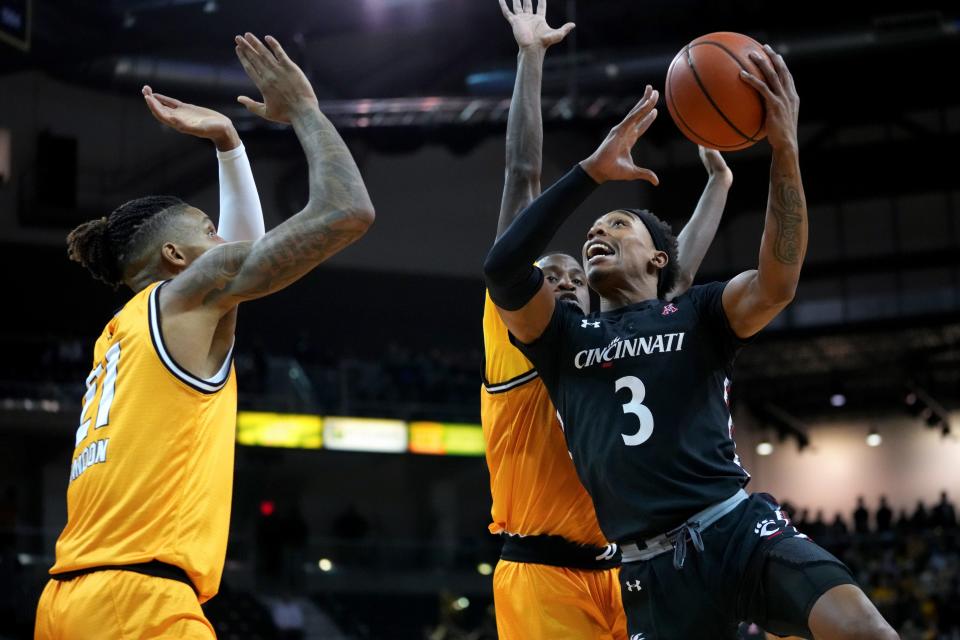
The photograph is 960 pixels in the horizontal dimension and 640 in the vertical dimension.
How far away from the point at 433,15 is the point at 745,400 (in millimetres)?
16406

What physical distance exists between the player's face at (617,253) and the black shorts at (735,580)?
1.07 meters

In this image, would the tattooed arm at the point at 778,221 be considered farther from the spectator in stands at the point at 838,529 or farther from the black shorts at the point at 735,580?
the spectator in stands at the point at 838,529

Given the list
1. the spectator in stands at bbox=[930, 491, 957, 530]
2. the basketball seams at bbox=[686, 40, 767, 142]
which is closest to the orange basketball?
the basketball seams at bbox=[686, 40, 767, 142]

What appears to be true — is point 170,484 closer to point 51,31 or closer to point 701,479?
point 701,479

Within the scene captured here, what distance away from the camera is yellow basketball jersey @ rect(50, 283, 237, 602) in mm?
3723

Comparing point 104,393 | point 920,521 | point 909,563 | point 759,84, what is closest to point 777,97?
point 759,84

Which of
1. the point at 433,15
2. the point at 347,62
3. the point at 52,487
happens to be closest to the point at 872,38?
the point at 433,15

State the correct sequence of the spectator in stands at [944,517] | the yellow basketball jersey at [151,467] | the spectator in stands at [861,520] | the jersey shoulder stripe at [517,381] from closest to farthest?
the yellow basketball jersey at [151,467] → the jersey shoulder stripe at [517,381] → the spectator in stands at [944,517] → the spectator in stands at [861,520]

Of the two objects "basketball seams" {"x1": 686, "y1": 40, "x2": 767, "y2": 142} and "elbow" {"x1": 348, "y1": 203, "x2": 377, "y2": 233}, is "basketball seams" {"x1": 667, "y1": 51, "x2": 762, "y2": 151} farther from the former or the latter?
"elbow" {"x1": 348, "y1": 203, "x2": 377, "y2": 233}

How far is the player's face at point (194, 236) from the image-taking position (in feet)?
14.1

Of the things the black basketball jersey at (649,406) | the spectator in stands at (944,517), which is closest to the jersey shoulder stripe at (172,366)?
the black basketball jersey at (649,406)

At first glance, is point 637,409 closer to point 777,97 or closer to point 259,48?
point 777,97

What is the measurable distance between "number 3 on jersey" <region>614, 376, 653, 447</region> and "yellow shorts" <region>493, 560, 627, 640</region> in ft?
2.94

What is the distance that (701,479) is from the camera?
424 cm
